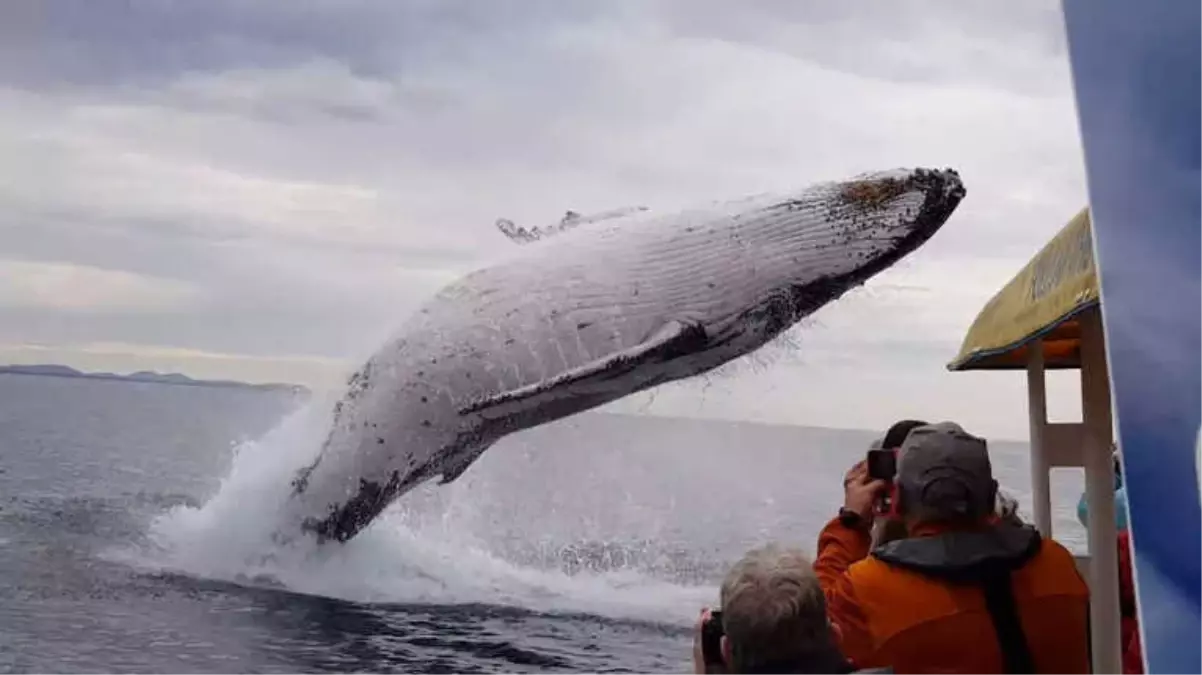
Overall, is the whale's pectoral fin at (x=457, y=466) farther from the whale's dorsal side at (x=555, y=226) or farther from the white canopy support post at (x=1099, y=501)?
the white canopy support post at (x=1099, y=501)

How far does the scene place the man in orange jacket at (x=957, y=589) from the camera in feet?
10.5

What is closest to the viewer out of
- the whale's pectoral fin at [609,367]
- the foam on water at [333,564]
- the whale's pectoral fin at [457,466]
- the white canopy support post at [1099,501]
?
the white canopy support post at [1099,501]

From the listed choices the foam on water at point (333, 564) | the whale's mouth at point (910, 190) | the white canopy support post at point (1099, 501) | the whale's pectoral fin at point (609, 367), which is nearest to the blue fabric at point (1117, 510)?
the white canopy support post at point (1099, 501)

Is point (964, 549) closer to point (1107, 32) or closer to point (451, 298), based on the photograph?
point (1107, 32)

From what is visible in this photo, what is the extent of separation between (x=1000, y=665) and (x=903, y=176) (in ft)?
27.3

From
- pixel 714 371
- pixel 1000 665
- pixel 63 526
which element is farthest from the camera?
pixel 63 526

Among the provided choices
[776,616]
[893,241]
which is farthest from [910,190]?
[776,616]

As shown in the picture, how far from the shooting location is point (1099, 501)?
4594 mm

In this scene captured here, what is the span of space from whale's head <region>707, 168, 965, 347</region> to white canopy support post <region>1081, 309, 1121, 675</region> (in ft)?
20.8

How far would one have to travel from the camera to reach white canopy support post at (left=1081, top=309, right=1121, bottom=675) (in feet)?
14.2

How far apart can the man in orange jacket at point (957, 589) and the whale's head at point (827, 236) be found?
26.1 feet

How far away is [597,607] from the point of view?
14.6 meters

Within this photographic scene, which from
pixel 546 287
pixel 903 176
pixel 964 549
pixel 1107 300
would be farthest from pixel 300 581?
pixel 1107 300

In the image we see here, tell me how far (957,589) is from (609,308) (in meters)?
8.77
